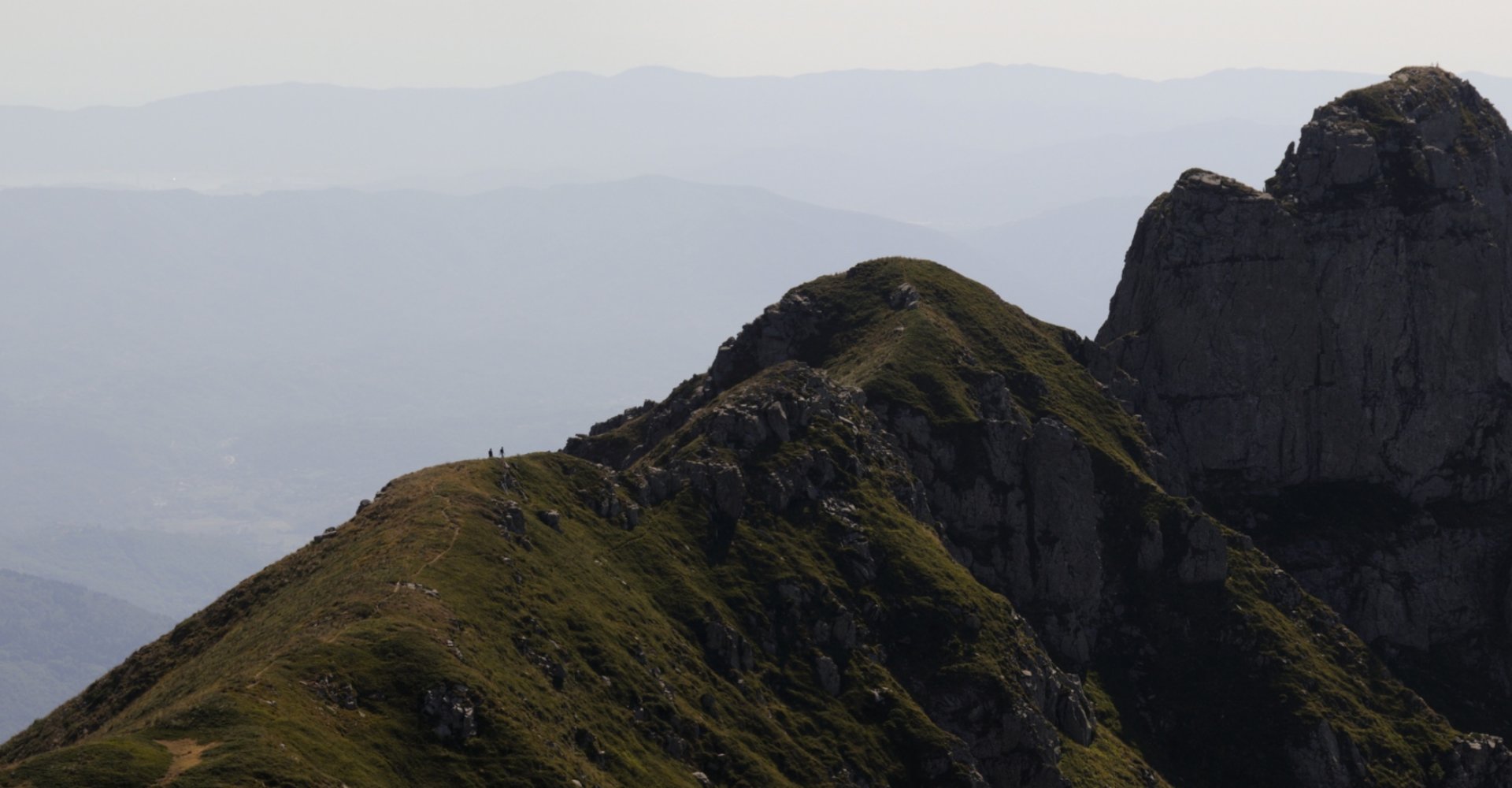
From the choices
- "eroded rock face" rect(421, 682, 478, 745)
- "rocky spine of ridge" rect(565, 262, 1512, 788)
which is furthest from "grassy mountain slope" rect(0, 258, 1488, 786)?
"rocky spine of ridge" rect(565, 262, 1512, 788)

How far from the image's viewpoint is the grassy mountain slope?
378 feet

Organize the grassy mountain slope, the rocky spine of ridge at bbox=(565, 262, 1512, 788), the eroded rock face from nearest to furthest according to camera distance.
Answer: the eroded rock face
the grassy mountain slope
the rocky spine of ridge at bbox=(565, 262, 1512, 788)

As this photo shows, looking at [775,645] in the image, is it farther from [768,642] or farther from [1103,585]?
[1103,585]

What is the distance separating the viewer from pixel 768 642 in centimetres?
16062

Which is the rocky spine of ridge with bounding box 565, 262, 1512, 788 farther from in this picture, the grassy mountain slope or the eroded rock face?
the eroded rock face

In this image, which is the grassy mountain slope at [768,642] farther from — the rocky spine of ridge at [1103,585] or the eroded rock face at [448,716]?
the rocky spine of ridge at [1103,585]

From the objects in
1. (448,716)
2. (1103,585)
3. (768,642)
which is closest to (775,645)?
(768,642)

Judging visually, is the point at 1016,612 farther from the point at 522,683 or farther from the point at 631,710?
the point at 522,683

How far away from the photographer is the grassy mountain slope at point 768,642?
378 feet

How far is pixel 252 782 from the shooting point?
97.2 metres

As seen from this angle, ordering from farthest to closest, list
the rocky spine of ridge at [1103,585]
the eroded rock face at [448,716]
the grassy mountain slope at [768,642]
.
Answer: the rocky spine of ridge at [1103,585], the grassy mountain slope at [768,642], the eroded rock face at [448,716]

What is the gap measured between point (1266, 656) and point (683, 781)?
8515 centimetres

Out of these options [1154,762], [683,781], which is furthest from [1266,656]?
[683,781]

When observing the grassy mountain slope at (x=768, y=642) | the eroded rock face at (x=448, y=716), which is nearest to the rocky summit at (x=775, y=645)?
the eroded rock face at (x=448, y=716)
